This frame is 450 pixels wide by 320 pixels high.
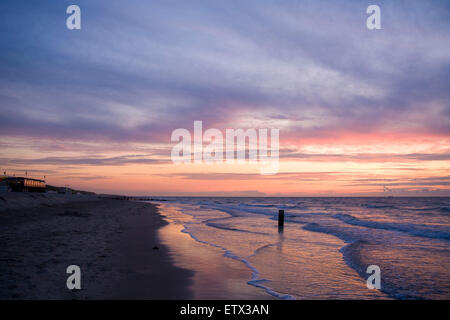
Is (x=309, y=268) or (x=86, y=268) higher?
(x=86, y=268)

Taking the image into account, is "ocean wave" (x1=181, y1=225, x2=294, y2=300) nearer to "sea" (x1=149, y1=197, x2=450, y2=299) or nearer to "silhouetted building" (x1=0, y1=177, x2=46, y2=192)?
"sea" (x1=149, y1=197, x2=450, y2=299)

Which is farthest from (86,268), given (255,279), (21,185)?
(21,185)

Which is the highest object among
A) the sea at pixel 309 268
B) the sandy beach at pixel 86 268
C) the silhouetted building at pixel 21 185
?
the silhouetted building at pixel 21 185

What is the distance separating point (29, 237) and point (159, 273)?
22.3 ft

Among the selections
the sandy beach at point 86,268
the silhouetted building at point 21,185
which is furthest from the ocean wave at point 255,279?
the silhouetted building at point 21,185

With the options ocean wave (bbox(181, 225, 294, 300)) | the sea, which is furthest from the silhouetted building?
ocean wave (bbox(181, 225, 294, 300))

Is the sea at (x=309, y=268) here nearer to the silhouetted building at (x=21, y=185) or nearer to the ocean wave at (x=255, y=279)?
the ocean wave at (x=255, y=279)

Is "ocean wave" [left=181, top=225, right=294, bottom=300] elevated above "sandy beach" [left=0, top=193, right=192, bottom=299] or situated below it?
below

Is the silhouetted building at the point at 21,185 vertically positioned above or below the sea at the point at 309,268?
above

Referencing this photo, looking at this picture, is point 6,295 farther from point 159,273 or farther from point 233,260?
point 233,260

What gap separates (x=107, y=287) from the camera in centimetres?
711

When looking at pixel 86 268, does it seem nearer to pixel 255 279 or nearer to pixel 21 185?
pixel 255 279

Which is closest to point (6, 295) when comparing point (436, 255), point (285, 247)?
point (285, 247)

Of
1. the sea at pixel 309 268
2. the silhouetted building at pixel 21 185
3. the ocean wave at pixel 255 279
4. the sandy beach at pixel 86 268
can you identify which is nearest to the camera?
the sandy beach at pixel 86 268
